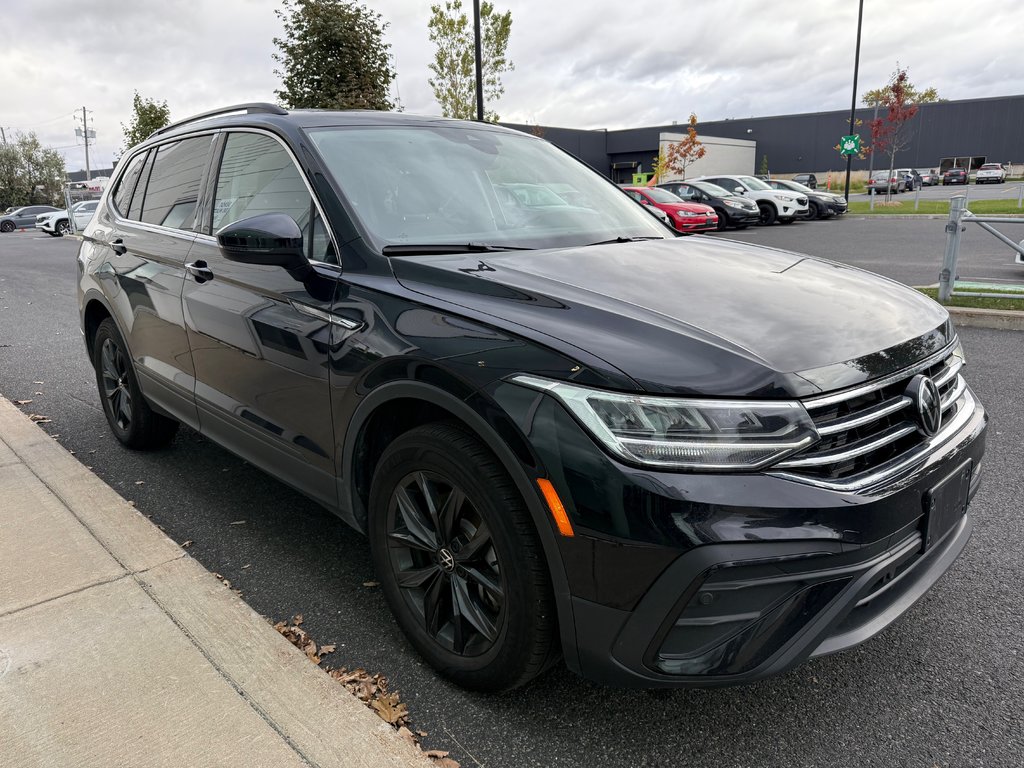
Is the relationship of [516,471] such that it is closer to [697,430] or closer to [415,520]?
[697,430]

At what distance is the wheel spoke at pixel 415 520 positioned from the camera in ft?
7.63

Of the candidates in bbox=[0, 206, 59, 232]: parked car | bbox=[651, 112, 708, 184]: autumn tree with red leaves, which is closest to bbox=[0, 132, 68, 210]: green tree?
bbox=[0, 206, 59, 232]: parked car

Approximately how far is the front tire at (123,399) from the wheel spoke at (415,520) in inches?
99.4

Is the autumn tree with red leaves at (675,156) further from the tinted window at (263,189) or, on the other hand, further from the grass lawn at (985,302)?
the tinted window at (263,189)

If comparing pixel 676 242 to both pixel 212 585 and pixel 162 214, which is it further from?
pixel 162 214

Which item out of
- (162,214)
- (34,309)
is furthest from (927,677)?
(34,309)

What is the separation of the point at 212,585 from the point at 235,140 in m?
1.92

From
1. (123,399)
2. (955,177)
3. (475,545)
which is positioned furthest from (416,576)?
(955,177)

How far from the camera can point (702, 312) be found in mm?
2111

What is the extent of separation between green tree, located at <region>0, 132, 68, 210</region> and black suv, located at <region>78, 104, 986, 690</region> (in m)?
84.6

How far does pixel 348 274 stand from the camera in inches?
101

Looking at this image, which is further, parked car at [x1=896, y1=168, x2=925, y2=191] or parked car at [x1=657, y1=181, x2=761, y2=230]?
parked car at [x1=896, y1=168, x2=925, y2=191]

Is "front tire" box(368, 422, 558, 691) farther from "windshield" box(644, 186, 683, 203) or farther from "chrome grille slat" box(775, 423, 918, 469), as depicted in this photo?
"windshield" box(644, 186, 683, 203)

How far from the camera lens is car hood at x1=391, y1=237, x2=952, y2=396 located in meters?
1.85
